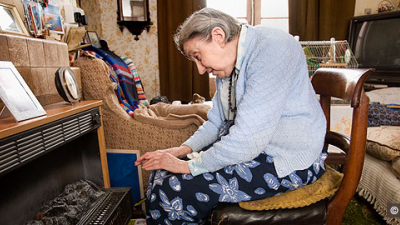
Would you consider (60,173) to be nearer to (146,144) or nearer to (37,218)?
(37,218)

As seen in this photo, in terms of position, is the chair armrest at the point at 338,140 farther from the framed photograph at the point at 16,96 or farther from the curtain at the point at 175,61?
the curtain at the point at 175,61

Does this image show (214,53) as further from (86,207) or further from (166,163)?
(86,207)

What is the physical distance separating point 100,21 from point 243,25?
319cm

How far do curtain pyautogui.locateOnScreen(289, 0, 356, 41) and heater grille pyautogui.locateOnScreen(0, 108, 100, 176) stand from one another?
314 centimetres

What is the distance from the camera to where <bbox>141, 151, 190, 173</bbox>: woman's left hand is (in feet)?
2.98

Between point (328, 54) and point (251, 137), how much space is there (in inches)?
106

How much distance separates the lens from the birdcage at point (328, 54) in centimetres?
255

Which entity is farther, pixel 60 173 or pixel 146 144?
pixel 146 144

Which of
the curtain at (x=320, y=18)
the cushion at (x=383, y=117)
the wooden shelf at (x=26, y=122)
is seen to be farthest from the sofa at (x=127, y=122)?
the curtain at (x=320, y=18)

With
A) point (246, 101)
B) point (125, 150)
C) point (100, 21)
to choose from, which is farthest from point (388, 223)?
point (100, 21)

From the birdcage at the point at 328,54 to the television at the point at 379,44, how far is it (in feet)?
0.72

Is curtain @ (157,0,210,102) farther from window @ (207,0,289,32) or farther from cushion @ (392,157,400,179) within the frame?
cushion @ (392,157,400,179)

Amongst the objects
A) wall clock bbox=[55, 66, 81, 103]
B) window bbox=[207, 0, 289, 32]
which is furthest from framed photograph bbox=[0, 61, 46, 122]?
window bbox=[207, 0, 289, 32]

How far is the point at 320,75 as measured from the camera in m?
1.11
